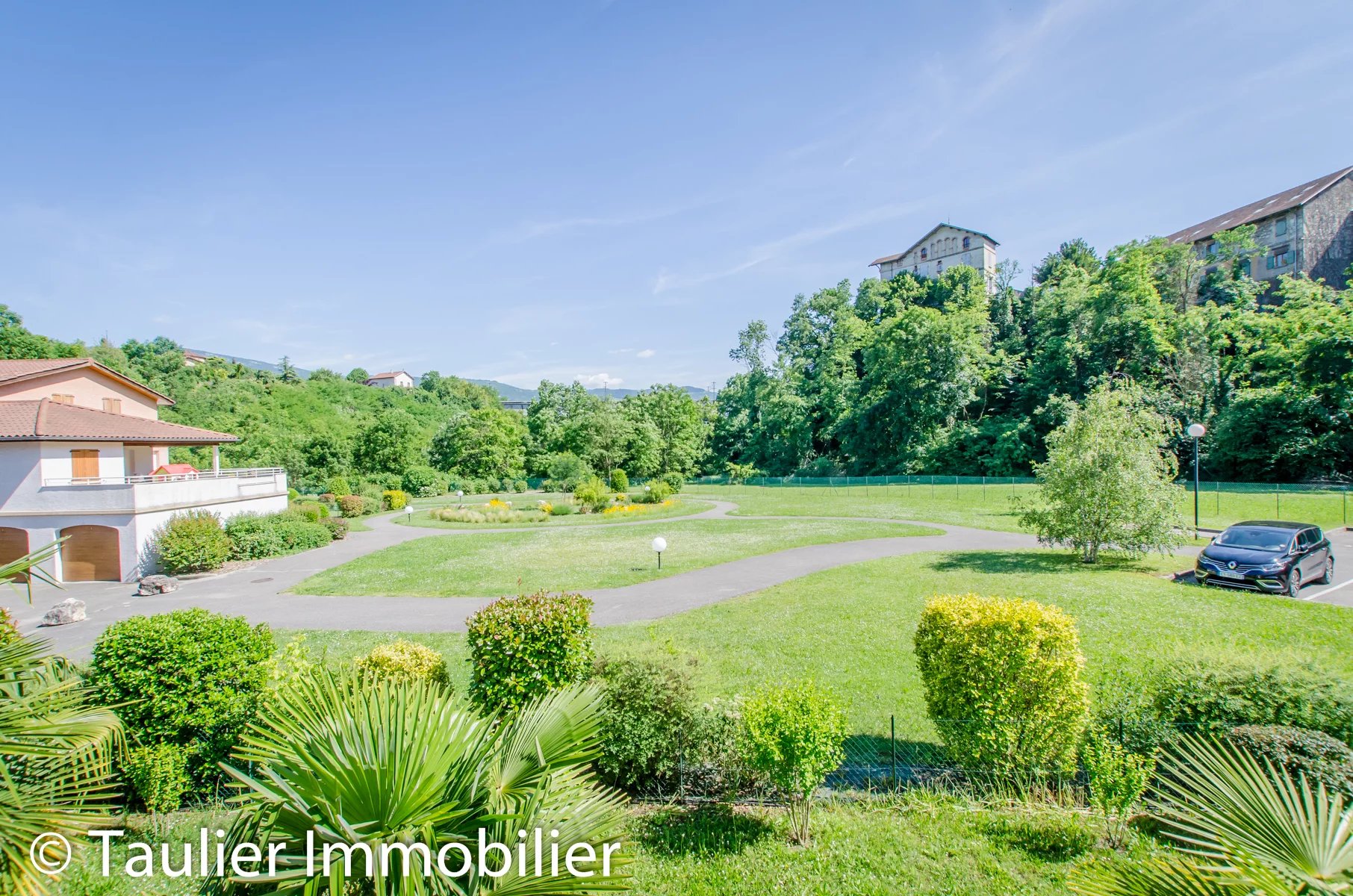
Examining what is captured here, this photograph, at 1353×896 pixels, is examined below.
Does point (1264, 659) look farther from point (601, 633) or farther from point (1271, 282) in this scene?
point (1271, 282)

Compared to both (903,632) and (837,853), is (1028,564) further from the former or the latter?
(837,853)

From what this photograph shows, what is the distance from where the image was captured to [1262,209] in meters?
57.6

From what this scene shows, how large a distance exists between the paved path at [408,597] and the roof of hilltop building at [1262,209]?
4659 cm

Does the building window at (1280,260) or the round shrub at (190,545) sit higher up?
the building window at (1280,260)

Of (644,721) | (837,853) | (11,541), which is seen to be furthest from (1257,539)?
(11,541)

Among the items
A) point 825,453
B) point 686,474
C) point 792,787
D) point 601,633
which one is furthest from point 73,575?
point 825,453

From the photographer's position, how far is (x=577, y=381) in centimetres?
7931

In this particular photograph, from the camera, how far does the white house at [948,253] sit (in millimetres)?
81812

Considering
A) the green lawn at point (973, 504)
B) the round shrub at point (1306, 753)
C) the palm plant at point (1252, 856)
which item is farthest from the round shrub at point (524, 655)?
the green lawn at point (973, 504)

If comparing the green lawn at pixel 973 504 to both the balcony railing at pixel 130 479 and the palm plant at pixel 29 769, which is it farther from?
the balcony railing at pixel 130 479

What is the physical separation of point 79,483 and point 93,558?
2.56 meters

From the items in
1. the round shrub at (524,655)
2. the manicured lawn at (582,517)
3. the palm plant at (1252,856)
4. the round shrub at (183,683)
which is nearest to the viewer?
the palm plant at (1252,856)

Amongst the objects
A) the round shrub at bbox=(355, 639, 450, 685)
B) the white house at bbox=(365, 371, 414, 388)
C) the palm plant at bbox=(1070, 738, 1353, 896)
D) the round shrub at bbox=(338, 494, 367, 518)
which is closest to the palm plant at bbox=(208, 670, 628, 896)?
the palm plant at bbox=(1070, 738, 1353, 896)

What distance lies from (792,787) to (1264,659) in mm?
4696
